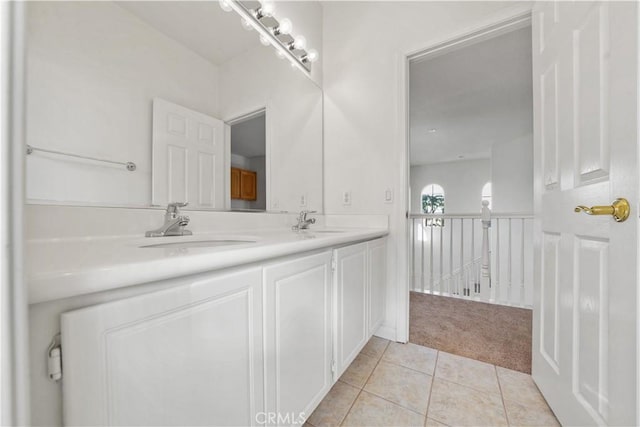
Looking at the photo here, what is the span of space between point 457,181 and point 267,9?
22.8 ft

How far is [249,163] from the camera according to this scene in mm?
1464

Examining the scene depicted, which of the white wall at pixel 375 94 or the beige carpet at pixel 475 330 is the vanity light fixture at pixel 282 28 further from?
the beige carpet at pixel 475 330

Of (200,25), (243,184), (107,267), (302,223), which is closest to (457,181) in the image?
(302,223)

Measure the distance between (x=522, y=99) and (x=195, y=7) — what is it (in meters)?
3.73

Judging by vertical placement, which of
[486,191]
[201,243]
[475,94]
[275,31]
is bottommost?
[201,243]

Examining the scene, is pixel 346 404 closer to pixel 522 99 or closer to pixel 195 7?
pixel 195 7

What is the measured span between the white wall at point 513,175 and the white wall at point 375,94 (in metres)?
3.95

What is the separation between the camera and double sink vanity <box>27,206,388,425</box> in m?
0.36

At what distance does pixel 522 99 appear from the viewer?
3152mm

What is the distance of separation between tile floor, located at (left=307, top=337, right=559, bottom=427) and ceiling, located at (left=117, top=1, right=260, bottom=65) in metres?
1.74

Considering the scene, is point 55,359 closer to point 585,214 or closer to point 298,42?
point 585,214

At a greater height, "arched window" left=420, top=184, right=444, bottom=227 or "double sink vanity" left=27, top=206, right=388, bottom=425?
"arched window" left=420, top=184, right=444, bottom=227

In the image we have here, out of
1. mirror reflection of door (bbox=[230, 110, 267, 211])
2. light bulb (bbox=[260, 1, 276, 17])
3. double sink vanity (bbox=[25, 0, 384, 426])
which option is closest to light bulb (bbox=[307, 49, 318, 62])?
double sink vanity (bbox=[25, 0, 384, 426])

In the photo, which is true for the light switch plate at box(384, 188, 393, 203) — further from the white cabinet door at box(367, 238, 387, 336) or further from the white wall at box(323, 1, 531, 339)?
the white cabinet door at box(367, 238, 387, 336)
